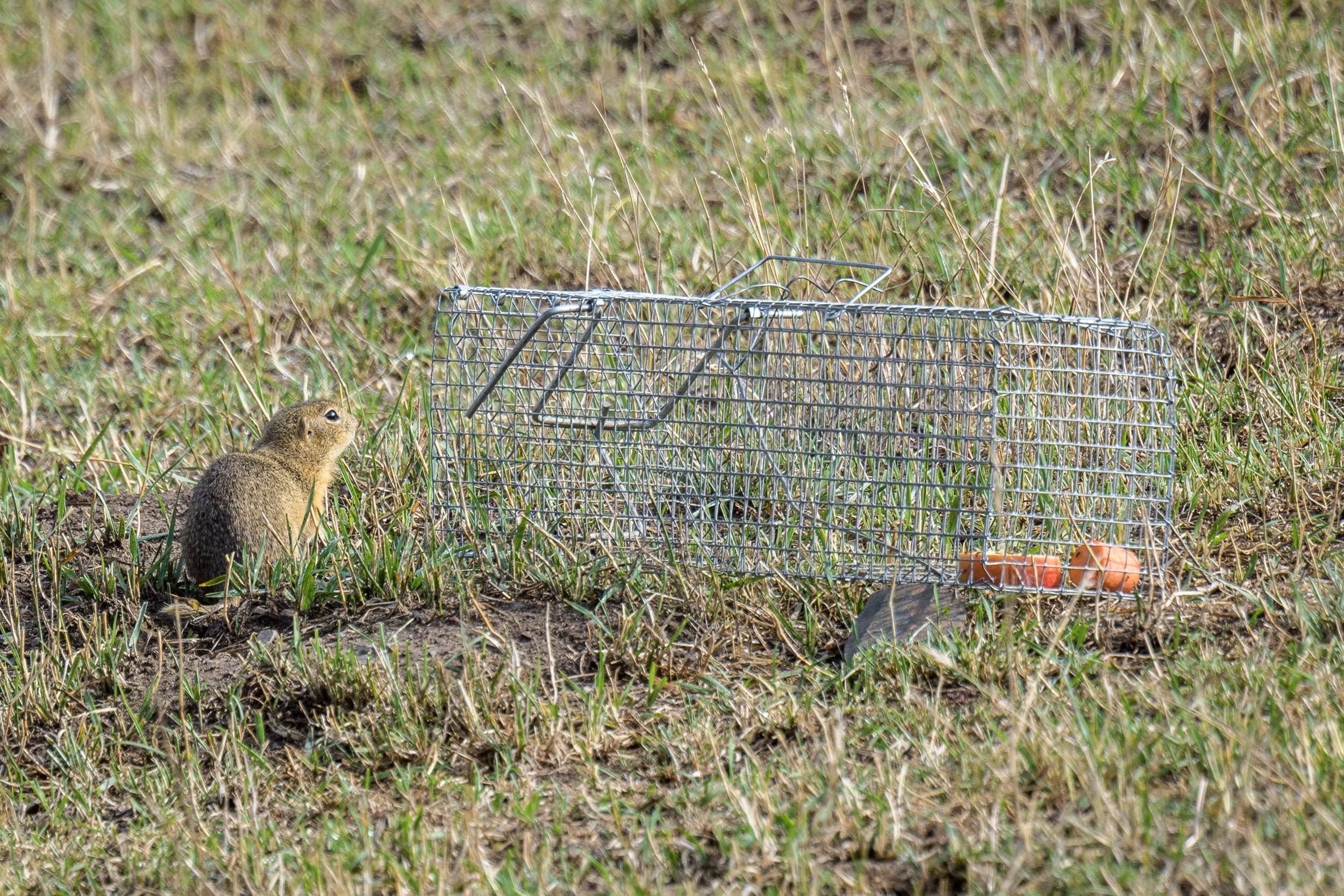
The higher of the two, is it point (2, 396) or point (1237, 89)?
point (1237, 89)

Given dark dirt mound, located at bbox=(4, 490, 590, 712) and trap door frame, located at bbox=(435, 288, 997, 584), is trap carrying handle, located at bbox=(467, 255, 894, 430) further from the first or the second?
dark dirt mound, located at bbox=(4, 490, 590, 712)

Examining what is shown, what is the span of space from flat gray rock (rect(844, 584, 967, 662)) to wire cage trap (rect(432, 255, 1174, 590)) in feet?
0.27

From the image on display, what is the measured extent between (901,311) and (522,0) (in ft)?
21.2

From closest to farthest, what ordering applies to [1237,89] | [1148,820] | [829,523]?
[1148,820] → [829,523] → [1237,89]

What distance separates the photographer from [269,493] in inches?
181

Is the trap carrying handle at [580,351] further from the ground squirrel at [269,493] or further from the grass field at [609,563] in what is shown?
the ground squirrel at [269,493]

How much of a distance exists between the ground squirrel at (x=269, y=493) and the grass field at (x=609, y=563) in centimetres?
17

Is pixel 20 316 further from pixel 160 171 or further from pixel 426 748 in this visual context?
pixel 426 748

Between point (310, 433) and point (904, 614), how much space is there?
2109 millimetres

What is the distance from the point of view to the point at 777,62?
832 cm

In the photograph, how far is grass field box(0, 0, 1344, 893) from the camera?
10.3ft

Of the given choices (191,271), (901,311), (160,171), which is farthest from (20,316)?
(901,311)

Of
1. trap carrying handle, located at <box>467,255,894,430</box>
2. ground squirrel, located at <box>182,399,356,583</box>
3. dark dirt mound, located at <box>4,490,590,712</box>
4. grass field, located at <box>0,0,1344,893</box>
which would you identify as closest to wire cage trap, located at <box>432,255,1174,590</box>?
trap carrying handle, located at <box>467,255,894,430</box>

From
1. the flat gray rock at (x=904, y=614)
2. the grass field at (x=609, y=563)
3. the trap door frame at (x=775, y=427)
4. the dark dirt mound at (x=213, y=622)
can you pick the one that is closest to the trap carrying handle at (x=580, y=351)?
the trap door frame at (x=775, y=427)
